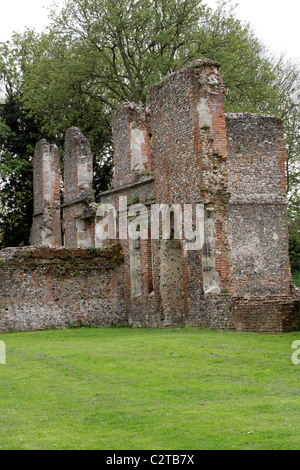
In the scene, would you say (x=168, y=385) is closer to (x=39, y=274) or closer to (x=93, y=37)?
(x=39, y=274)

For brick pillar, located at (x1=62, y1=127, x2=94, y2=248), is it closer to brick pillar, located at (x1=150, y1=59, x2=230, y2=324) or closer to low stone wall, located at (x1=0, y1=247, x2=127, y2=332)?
low stone wall, located at (x1=0, y1=247, x2=127, y2=332)

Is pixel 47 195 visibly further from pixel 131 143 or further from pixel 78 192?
pixel 131 143

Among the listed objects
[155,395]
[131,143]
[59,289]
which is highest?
[131,143]

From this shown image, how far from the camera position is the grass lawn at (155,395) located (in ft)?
21.7

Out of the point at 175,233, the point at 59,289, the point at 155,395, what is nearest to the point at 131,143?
the point at 175,233

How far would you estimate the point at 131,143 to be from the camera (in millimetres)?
24594

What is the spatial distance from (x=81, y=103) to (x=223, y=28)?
26.2 ft

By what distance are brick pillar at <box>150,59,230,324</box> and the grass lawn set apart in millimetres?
3709

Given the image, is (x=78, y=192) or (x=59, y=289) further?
(x=78, y=192)

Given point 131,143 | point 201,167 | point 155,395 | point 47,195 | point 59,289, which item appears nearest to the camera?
point 155,395

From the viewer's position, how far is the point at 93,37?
31.1 meters

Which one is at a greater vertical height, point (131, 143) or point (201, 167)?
point (131, 143)

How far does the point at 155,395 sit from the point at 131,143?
55.1 ft

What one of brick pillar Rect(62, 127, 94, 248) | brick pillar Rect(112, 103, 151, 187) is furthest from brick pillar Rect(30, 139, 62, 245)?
brick pillar Rect(112, 103, 151, 187)
